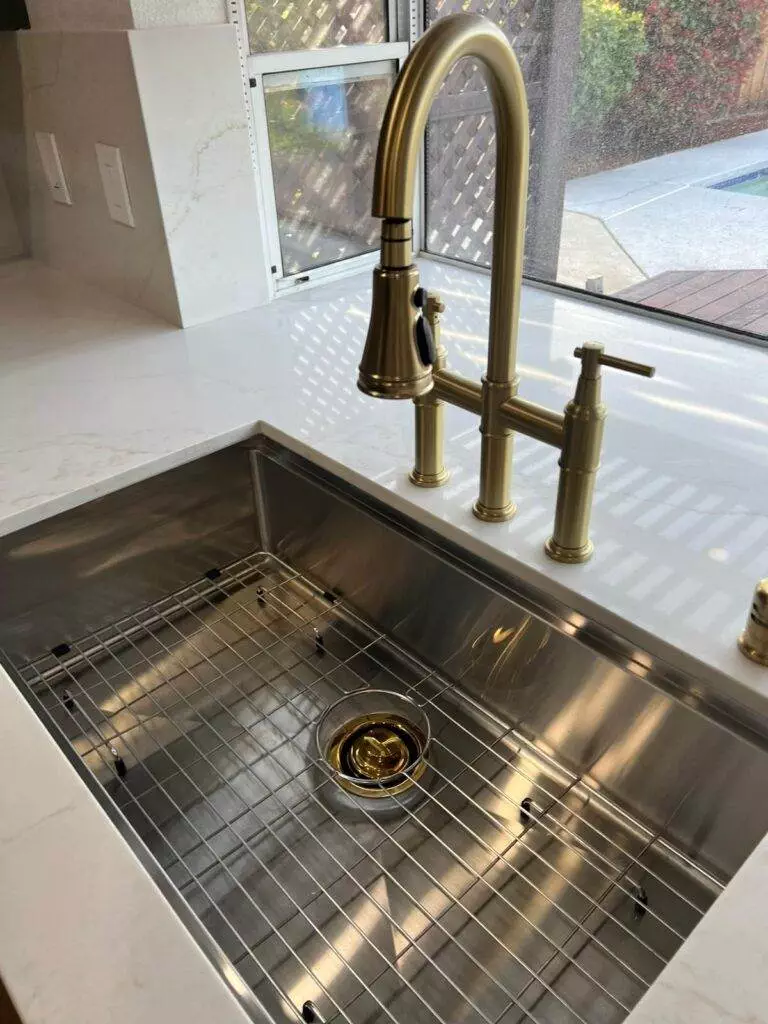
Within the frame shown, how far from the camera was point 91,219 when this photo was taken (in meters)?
1.46

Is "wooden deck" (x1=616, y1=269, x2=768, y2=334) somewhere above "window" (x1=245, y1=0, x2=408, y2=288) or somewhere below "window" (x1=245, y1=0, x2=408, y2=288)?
below

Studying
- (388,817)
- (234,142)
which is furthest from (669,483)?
(234,142)

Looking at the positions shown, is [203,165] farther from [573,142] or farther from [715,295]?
[715,295]

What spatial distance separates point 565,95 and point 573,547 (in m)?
0.86

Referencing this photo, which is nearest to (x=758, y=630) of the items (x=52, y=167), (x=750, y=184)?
(x=750, y=184)

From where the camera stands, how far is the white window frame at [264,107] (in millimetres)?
1283

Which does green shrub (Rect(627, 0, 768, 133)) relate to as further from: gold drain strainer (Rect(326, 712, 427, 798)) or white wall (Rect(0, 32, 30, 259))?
white wall (Rect(0, 32, 30, 259))

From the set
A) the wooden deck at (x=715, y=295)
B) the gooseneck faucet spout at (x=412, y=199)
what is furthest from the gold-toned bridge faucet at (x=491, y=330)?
the wooden deck at (x=715, y=295)

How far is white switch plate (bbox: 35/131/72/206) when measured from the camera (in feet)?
4.79

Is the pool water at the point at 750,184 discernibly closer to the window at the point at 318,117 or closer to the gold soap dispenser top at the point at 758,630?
the window at the point at 318,117

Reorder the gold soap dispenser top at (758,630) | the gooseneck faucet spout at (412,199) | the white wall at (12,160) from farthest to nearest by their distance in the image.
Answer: the white wall at (12,160), the gold soap dispenser top at (758,630), the gooseneck faucet spout at (412,199)

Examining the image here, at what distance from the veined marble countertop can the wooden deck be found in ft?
0.13

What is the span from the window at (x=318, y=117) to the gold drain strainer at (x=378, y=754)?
2.73 ft

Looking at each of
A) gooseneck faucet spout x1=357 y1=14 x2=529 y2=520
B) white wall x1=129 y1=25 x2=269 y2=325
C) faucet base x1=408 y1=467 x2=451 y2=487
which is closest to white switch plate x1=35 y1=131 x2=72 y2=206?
white wall x1=129 y1=25 x2=269 y2=325
